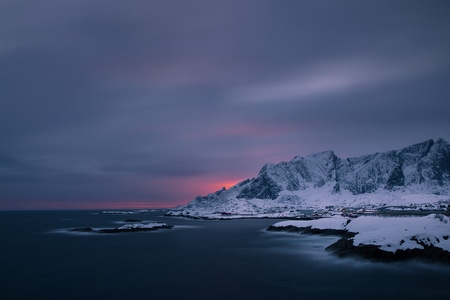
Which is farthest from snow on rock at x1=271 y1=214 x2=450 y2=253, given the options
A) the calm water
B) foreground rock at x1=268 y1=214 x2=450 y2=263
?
the calm water

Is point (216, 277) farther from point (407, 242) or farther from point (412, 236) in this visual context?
point (412, 236)

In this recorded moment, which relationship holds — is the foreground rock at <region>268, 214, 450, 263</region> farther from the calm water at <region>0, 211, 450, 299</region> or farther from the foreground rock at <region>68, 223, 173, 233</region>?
the foreground rock at <region>68, 223, 173, 233</region>

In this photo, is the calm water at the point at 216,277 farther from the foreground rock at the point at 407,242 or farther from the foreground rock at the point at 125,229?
the foreground rock at the point at 125,229

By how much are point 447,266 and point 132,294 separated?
28.4 metres

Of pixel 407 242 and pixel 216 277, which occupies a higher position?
pixel 407 242

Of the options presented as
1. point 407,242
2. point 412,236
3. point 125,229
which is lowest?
point 125,229

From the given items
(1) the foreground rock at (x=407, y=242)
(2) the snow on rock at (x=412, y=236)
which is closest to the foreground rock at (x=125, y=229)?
(1) the foreground rock at (x=407, y=242)

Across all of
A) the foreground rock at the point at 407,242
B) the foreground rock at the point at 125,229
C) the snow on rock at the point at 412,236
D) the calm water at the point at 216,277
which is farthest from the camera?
the foreground rock at the point at 125,229

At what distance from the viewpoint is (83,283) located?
33.7m

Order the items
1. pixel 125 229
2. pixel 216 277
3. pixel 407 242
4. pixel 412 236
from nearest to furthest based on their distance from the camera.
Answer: pixel 216 277, pixel 412 236, pixel 407 242, pixel 125 229

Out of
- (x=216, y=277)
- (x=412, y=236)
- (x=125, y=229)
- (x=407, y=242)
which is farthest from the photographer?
(x=125, y=229)

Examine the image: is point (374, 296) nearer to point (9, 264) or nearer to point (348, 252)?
point (348, 252)

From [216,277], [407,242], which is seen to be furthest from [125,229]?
[407,242]

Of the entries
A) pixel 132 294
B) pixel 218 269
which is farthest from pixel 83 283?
pixel 218 269
